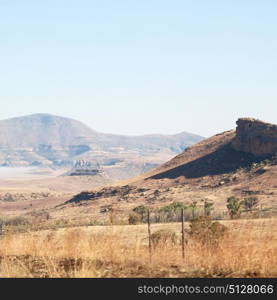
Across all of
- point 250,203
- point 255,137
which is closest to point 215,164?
point 255,137

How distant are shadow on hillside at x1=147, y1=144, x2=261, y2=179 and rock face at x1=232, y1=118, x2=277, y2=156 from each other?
155 cm

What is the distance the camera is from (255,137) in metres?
114

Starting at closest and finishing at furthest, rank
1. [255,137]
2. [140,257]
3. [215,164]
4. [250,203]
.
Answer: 1. [140,257]
2. [250,203]
3. [255,137]
4. [215,164]

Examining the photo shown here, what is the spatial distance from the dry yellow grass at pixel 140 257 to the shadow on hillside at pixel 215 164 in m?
101

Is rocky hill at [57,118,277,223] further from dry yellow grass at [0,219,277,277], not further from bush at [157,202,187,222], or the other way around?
dry yellow grass at [0,219,277,277]

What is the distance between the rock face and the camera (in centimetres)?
11231

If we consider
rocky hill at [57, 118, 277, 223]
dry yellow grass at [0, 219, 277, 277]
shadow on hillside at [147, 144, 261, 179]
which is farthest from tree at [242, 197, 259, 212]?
dry yellow grass at [0, 219, 277, 277]

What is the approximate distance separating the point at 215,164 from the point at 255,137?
1023 cm

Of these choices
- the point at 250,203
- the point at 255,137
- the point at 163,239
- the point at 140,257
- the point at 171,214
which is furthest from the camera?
the point at 255,137

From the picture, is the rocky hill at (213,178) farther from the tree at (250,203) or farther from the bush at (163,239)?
the bush at (163,239)

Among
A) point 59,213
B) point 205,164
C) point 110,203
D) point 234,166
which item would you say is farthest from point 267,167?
point 59,213

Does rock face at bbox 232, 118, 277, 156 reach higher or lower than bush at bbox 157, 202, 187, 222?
higher

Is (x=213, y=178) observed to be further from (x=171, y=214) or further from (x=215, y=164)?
(x=171, y=214)
